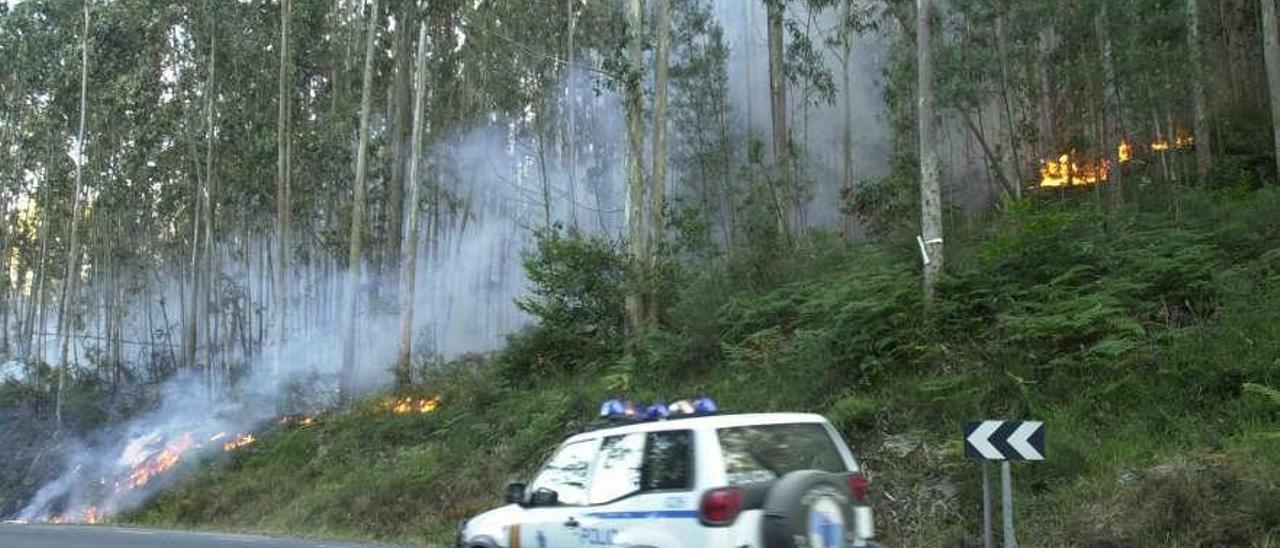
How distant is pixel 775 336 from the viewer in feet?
56.1

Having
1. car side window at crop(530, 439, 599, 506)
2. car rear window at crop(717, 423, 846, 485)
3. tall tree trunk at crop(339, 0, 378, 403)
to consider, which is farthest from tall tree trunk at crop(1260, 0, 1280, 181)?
tall tree trunk at crop(339, 0, 378, 403)

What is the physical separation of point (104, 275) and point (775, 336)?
1333 inches

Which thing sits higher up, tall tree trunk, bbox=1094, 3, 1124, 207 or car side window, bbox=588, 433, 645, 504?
tall tree trunk, bbox=1094, 3, 1124, 207

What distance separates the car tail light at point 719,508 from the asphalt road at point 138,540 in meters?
10.3

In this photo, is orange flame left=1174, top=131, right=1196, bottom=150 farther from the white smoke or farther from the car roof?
the car roof

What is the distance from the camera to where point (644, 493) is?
252 inches

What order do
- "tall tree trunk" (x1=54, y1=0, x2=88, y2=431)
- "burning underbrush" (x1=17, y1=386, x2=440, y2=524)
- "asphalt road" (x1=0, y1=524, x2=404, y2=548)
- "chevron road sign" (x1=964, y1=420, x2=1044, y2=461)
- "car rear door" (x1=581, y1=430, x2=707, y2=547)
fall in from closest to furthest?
"car rear door" (x1=581, y1=430, x2=707, y2=547), "chevron road sign" (x1=964, y1=420, x2=1044, y2=461), "asphalt road" (x1=0, y1=524, x2=404, y2=548), "burning underbrush" (x1=17, y1=386, x2=440, y2=524), "tall tree trunk" (x1=54, y1=0, x2=88, y2=431)

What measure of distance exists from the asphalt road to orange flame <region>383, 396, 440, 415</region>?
5455 millimetres

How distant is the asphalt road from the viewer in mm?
15047

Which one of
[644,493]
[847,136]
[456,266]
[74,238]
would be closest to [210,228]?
[74,238]

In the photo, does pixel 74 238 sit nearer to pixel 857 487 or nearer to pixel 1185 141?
pixel 1185 141

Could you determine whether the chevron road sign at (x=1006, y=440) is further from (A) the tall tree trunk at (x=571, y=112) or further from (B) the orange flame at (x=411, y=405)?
(A) the tall tree trunk at (x=571, y=112)

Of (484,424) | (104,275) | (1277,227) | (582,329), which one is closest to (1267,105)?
(1277,227)

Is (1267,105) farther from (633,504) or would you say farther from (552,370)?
(633,504)
